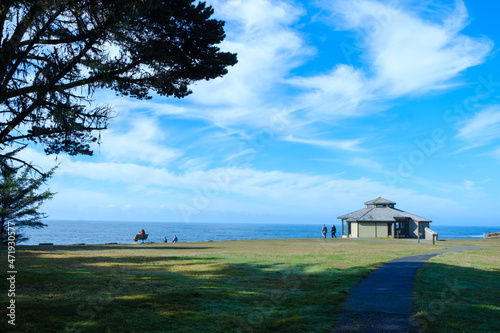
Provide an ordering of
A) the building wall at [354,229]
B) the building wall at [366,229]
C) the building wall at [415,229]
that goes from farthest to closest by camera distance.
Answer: the building wall at [354,229] < the building wall at [415,229] < the building wall at [366,229]

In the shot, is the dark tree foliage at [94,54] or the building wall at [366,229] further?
the building wall at [366,229]

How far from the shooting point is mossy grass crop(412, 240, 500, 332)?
6.59 metres

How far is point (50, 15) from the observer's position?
10266mm

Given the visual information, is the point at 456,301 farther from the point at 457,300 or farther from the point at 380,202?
the point at 380,202

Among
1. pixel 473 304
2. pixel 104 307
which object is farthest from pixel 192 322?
pixel 473 304

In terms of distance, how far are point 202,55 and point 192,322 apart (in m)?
8.47

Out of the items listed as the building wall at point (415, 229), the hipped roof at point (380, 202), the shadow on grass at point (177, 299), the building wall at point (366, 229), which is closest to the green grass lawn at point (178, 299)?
the shadow on grass at point (177, 299)

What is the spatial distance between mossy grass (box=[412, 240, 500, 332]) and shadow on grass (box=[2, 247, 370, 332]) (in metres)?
1.78

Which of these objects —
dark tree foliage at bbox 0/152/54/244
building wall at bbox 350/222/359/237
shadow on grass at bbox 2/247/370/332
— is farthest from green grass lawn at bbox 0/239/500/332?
building wall at bbox 350/222/359/237

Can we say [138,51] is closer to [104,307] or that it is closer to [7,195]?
[104,307]

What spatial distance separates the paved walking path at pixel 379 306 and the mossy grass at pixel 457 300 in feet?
0.88

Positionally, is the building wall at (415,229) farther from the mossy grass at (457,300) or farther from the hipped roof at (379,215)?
the mossy grass at (457,300)

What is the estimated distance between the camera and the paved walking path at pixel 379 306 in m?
6.40

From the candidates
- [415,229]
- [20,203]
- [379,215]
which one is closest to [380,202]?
[379,215]
